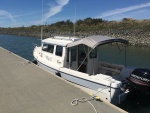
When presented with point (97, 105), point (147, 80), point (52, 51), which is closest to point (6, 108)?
point (97, 105)

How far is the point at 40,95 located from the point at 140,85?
3.41 m

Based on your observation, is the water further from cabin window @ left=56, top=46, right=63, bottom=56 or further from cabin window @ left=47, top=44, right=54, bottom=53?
cabin window @ left=56, top=46, right=63, bottom=56

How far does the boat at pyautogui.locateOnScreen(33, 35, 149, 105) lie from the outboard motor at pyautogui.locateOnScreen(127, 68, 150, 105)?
18 cm

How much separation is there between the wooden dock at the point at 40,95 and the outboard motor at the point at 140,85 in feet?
5.68

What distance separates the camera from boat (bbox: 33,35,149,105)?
7109mm

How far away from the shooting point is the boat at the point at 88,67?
7109 mm

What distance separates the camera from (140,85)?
6871 mm

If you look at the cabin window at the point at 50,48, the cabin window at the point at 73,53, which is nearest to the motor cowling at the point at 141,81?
the cabin window at the point at 73,53

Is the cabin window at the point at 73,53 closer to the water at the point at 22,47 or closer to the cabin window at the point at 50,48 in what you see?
the cabin window at the point at 50,48

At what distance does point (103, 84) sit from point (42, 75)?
2965 mm

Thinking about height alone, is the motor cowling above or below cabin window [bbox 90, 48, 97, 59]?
below

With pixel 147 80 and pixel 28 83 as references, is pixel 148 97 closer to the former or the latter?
pixel 147 80

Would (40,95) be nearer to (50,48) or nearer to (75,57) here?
(75,57)

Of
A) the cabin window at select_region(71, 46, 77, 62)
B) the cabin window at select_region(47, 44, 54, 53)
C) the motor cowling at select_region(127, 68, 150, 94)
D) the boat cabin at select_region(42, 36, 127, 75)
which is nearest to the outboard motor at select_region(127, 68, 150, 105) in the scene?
the motor cowling at select_region(127, 68, 150, 94)
